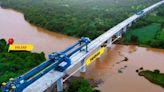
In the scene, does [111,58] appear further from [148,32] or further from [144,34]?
[148,32]

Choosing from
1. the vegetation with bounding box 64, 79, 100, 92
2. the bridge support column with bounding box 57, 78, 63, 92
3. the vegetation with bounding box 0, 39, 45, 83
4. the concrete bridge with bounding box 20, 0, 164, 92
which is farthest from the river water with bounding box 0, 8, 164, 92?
the vegetation with bounding box 0, 39, 45, 83

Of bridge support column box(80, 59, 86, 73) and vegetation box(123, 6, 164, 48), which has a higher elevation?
vegetation box(123, 6, 164, 48)

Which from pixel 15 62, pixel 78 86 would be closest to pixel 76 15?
pixel 15 62

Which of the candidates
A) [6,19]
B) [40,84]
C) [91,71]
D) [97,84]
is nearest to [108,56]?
[91,71]

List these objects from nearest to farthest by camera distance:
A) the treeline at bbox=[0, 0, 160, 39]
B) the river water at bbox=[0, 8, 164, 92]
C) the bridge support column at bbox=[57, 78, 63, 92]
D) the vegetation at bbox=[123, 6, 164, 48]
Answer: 1. the bridge support column at bbox=[57, 78, 63, 92]
2. the river water at bbox=[0, 8, 164, 92]
3. the vegetation at bbox=[123, 6, 164, 48]
4. the treeline at bbox=[0, 0, 160, 39]

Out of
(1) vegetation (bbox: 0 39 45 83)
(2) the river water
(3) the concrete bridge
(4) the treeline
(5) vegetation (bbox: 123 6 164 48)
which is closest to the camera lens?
(3) the concrete bridge

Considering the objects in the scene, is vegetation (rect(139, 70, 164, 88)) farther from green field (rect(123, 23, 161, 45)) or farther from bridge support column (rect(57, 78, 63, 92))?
green field (rect(123, 23, 161, 45))

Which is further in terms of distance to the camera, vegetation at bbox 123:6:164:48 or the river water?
vegetation at bbox 123:6:164:48
